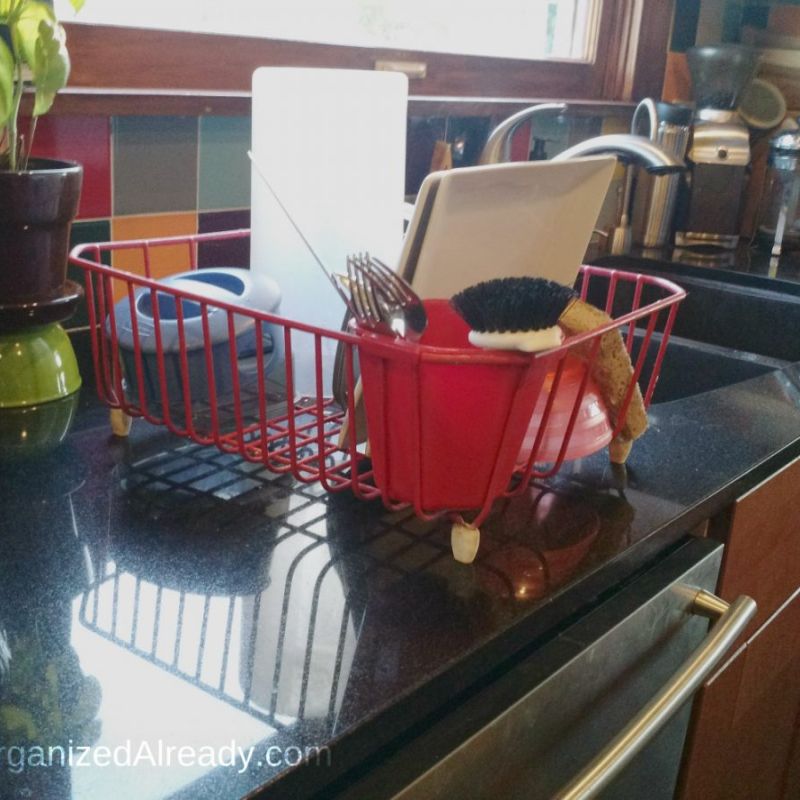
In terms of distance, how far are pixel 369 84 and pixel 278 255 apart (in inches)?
6.7

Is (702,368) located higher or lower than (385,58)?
lower

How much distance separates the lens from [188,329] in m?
0.78

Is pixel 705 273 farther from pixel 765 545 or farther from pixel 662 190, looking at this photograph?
pixel 765 545

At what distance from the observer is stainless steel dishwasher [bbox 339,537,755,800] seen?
536 millimetres

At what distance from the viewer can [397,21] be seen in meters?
1.43

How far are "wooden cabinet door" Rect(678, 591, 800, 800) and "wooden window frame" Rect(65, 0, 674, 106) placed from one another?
2.69 ft

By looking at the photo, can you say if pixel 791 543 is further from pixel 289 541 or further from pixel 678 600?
pixel 289 541

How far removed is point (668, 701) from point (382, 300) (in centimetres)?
34

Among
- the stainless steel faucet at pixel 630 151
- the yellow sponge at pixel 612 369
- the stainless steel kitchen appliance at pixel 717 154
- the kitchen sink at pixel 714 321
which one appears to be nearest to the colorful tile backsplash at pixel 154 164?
the stainless steel faucet at pixel 630 151

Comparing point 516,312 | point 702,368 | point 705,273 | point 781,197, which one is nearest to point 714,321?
point 705,273

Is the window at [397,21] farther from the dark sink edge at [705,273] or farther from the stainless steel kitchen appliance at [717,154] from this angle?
the dark sink edge at [705,273]

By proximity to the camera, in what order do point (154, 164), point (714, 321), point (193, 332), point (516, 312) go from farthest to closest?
point (714, 321), point (154, 164), point (193, 332), point (516, 312)

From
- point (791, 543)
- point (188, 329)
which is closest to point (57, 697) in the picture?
point (188, 329)

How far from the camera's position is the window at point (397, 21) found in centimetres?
116
